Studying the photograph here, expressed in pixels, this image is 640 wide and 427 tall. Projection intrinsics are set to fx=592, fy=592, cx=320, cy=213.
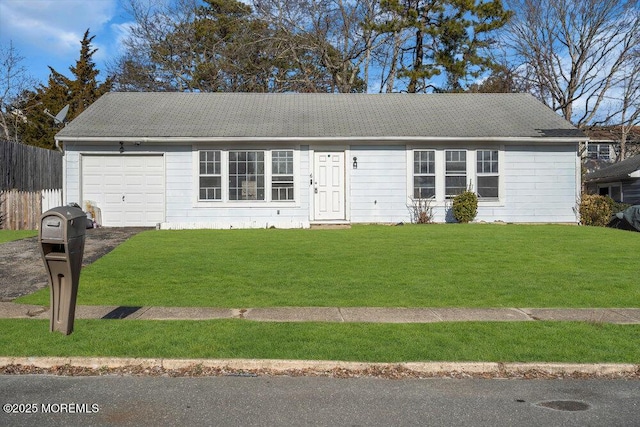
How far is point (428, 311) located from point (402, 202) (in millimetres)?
11457

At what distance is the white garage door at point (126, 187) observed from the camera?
1853 centimetres

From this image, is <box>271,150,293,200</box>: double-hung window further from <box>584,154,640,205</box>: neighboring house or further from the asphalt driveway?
<box>584,154,640,205</box>: neighboring house

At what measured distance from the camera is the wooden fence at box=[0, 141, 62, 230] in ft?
59.3

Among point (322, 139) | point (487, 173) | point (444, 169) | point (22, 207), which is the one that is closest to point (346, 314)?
point (322, 139)

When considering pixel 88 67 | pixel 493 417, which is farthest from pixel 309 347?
pixel 88 67

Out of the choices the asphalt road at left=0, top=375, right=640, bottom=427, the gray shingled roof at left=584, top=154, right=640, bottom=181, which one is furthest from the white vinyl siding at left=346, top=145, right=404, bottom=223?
the asphalt road at left=0, top=375, right=640, bottom=427

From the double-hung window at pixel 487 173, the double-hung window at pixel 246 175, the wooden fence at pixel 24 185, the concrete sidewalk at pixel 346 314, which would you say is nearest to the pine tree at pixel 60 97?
the wooden fence at pixel 24 185

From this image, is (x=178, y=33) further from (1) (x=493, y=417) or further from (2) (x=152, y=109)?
(1) (x=493, y=417)

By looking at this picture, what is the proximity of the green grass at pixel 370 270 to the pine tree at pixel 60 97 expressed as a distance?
25.5 m

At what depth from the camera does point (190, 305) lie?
7.97m

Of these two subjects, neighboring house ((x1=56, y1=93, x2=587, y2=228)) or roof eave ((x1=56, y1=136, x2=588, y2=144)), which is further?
neighboring house ((x1=56, y1=93, x2=587, y2=228))

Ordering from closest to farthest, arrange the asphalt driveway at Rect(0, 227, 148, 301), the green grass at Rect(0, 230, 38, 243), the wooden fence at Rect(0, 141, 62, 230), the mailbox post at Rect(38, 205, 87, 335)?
the mailbox post at Rect(38, 205, 87, 335), the asphalt driveway at Rect(0, 227, 148, 301), the green grass at Rect(0, 230, 38, 243), the wooden fence at Rect(0, 141, 62, 230)

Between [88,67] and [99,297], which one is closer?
[99,297]

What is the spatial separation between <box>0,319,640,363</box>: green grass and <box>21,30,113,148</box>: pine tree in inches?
Answer: 1296
